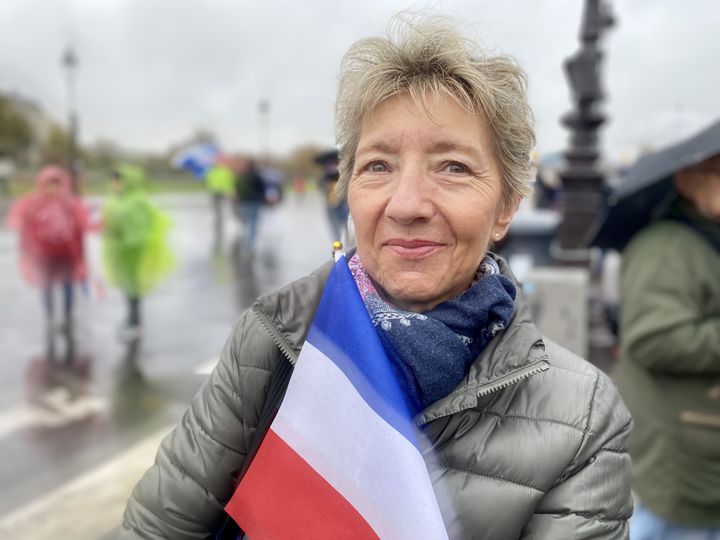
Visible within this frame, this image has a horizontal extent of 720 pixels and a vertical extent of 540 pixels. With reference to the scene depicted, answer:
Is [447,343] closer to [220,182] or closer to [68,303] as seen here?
[68,303]

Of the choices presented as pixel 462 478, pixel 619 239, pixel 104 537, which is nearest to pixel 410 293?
pixel 462 478

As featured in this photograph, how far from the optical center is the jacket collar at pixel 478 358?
123 centimetres

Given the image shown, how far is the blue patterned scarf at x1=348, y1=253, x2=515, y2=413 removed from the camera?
1.23 m

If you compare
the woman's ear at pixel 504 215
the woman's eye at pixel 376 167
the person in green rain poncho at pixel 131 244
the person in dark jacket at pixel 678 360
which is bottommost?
the person in green rain poncho at pixel 131 244

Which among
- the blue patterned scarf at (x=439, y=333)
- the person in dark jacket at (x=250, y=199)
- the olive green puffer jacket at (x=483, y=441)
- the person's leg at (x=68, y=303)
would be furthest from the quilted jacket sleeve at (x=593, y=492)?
the person in dark jacket at (x=250, y=199)

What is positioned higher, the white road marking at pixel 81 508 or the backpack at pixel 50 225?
the backpack at pixel 50 225

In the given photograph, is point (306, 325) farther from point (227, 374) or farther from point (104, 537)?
point (104, 537)

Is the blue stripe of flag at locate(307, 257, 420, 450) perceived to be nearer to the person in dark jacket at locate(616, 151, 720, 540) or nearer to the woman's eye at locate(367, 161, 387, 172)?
the woman's eye at locate(367, 161, 387, 172)

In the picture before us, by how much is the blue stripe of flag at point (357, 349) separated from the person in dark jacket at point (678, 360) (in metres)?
1.45

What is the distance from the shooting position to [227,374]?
1.37 meters

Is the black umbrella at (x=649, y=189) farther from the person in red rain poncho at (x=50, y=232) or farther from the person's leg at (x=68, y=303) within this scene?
the person's leg at (x=68, y=303)

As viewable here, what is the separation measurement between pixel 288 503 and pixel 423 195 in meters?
0.62

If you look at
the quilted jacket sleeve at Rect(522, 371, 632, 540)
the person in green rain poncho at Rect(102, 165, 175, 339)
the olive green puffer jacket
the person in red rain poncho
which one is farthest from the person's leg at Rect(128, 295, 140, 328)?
the quilted jacket sleeve at Rect(522, 371, 632, 540)

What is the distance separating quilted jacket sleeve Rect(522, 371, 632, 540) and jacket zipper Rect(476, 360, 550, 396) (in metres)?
0.14
